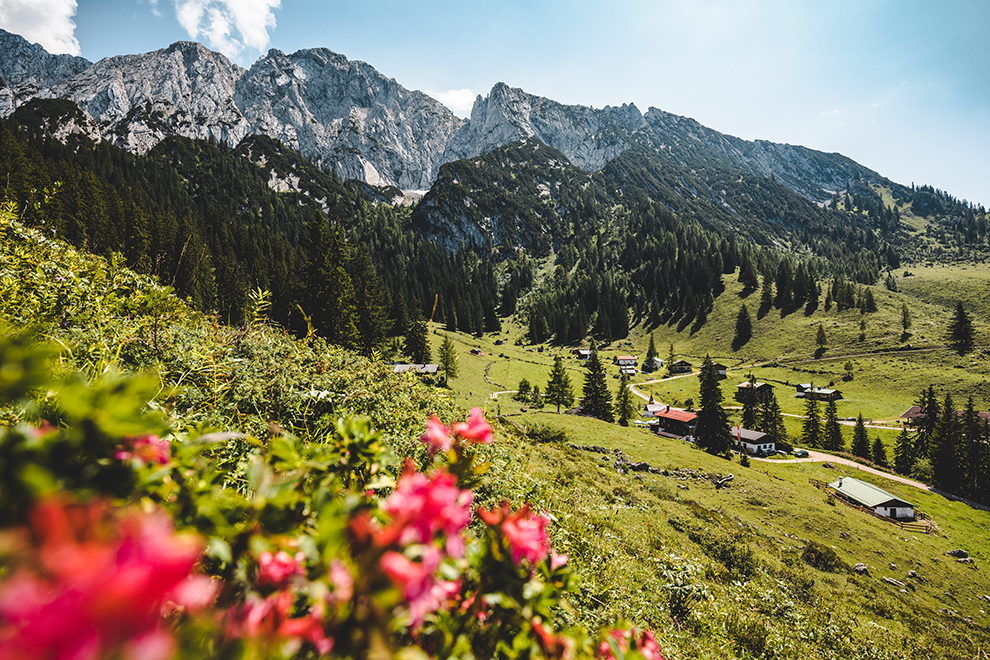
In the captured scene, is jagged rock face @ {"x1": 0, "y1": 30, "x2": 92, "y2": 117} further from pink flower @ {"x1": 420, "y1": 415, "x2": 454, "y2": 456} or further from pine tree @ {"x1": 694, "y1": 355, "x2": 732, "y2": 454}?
pink flower @ {"x1": 420, "y1": 415, "x2": 454, "y2": 456}

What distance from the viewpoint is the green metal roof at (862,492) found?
40.0 m

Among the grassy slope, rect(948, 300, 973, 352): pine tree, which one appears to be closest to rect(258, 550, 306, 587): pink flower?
the grassy slope

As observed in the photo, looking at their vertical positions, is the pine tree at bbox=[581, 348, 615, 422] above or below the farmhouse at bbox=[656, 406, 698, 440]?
above

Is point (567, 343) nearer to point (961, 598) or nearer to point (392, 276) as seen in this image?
point (392, 276)

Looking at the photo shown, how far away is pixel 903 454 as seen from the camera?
182 feet

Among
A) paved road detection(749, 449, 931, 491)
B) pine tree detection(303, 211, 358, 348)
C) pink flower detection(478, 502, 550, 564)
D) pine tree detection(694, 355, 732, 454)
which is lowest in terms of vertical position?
paved road detection(749, 449, 931, 491)

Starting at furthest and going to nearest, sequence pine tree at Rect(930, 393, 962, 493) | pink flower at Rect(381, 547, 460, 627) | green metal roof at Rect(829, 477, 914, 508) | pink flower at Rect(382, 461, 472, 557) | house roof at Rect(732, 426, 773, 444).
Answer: house roof at Rect(732, 426, 773, 444) → pine tree at Rect(930, 393, 962, 493) → green metal roof at Rect(829, 477, 914, 508) → pink flower at Rect(382, 461, 472, 557) → pink flower at Rect(381, 547, 460, 627)

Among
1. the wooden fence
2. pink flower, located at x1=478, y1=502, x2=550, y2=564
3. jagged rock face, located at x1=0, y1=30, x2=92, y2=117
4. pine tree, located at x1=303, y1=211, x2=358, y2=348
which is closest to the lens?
pink flower, located at x1=478, y1=502, x2=550, y2=564

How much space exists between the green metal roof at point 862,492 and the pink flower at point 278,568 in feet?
186

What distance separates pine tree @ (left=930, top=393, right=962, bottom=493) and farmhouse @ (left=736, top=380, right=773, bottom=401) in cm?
2192

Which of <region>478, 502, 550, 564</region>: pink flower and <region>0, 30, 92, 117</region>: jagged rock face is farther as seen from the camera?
<region>0, 30, 92, 117</region>: jagged rock face

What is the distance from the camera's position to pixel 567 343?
113688 mm

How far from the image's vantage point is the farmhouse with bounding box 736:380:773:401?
71.7 meters

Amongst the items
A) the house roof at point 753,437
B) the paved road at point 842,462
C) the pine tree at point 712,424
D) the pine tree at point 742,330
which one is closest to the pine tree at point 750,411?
the house roof at point 753,437
